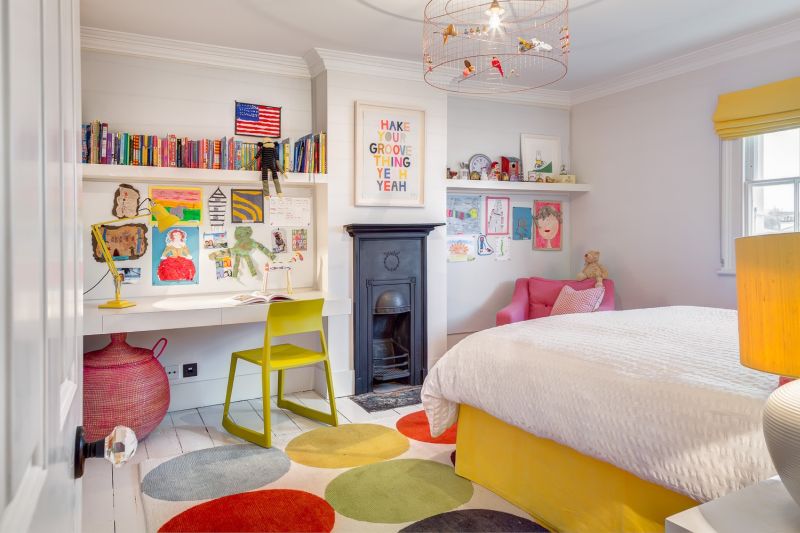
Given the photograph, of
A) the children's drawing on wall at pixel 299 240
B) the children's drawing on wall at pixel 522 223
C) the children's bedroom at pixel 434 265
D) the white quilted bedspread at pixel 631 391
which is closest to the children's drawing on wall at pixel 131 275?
the children's bedroom at pixel 434 265

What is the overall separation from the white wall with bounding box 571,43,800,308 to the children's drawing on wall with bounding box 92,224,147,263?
3825 mm

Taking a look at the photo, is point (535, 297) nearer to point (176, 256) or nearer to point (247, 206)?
point (247, 206)

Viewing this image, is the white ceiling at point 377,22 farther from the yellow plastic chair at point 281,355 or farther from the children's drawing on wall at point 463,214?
the yellow plastic chair at point 281,355

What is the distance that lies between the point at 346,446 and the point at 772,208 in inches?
132

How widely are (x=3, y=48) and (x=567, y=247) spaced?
561cm

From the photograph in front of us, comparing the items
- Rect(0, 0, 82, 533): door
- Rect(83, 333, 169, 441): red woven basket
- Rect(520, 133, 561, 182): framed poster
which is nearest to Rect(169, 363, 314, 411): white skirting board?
Rect(83, 333, 169, 441): red woven basket

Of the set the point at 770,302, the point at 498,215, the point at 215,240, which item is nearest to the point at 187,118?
the point at 215,240

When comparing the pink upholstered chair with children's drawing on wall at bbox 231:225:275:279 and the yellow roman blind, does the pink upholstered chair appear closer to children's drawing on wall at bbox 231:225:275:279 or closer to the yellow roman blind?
the yellow roman blind

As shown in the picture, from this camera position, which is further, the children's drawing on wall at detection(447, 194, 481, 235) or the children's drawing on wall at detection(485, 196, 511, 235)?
the children's drawing on wall at detection(485, 196, 511, 235)

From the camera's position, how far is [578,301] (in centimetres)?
454

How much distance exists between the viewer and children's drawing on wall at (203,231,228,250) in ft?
13.5

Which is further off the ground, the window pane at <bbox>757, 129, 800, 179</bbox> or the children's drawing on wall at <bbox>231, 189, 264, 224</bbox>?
the window pane at <bbox>757, 129, 800, 179</bbox>

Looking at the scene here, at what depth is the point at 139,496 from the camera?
8.71ft

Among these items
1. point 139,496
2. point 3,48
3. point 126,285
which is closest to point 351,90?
point 126,285
